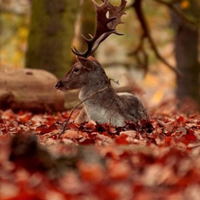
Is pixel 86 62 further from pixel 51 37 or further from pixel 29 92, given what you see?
pixel 51 37

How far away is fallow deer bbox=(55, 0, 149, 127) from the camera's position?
24.6ft

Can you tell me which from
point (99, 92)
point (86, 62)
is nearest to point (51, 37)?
point (86, 62)

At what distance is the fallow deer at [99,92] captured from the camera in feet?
24.6

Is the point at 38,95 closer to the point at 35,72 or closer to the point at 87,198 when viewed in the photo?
the point at 35,72

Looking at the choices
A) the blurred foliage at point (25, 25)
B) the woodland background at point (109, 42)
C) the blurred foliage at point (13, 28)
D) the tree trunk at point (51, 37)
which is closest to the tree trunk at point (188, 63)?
the woodland background at point (109, 42)

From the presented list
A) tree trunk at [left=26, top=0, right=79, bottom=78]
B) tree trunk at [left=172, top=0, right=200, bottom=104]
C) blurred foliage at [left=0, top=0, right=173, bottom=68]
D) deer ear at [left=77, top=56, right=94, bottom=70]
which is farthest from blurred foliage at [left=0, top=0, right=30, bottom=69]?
deer ear at [left=77, top=56, right=94, bottom=70]

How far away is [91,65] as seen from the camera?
7672 mm

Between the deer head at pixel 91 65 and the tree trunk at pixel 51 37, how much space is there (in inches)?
177

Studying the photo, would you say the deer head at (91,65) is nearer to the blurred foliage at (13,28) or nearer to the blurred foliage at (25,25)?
the blurred foliage at (25,25)

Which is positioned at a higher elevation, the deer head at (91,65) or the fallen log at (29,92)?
the deer head at (91,65)

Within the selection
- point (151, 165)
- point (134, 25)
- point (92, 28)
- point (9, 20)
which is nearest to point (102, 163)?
point (151, 165)

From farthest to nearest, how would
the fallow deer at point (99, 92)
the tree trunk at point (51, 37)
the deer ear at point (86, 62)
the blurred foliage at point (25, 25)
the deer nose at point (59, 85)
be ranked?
the blurred foliage at point (25, 25), the tree trunk at point (51, 37), the deer nose at point (59, 85), the deer ear at point (86, 62), the fallow deer at point (99, 92)

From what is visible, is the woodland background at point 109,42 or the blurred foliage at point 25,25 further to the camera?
the blurred foliage at point 25,25

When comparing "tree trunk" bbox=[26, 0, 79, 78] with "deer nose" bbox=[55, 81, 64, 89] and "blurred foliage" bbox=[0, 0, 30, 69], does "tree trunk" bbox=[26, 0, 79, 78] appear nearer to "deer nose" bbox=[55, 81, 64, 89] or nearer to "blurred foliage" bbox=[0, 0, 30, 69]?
"deer nose" bbox=[55, 81, 64, 89]
